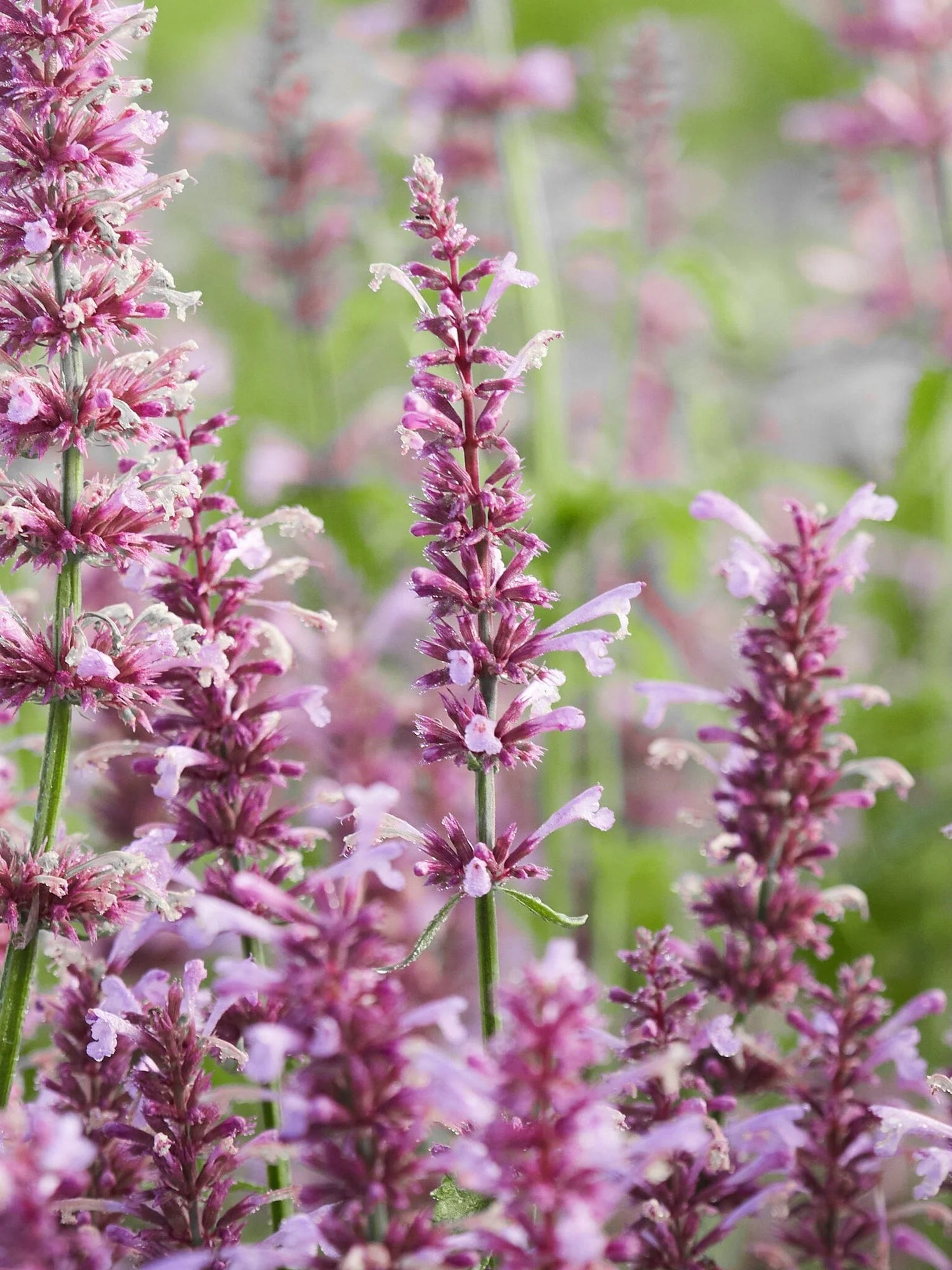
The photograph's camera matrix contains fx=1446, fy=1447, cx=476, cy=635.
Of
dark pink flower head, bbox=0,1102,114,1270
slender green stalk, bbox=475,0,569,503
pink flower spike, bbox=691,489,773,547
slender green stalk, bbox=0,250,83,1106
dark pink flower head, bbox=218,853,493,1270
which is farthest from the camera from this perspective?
slender green stalk, bbox=475,0,569,503

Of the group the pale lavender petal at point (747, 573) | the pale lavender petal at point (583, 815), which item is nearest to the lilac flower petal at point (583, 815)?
the pale lavender petal at point (583, 815)

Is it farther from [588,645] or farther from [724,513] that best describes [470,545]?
[724,513]

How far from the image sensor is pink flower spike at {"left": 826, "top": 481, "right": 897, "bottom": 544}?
6.26ft

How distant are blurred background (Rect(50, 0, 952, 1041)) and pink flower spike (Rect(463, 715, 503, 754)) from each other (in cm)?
99

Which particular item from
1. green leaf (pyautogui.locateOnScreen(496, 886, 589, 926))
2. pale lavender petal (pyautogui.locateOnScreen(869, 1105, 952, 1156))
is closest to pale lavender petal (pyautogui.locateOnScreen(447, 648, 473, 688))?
green leaf (pyautogui.locateOnScreen(496, 886, 589, 926))

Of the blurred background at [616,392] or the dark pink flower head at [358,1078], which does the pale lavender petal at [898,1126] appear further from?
the blurred background at [616,392]

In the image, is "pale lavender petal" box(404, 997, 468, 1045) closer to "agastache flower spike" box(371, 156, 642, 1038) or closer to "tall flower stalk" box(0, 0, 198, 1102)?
"agastache flower spike" box(371, 156, 642, 1038)

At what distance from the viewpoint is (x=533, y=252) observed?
3.61 meters

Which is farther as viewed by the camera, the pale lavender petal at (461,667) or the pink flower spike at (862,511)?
the pink flower spike at (862,511)

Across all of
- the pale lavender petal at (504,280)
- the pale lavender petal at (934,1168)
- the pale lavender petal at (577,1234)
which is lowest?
the pale lavender petal at (577,1234)

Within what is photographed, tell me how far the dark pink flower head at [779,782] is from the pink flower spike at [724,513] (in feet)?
0.30

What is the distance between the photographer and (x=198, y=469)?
1743mm

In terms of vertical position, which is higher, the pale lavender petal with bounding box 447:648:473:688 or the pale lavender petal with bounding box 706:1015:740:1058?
the pale lavender petal with bounding box 447:648:473:688

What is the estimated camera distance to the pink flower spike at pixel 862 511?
6.26 feet
